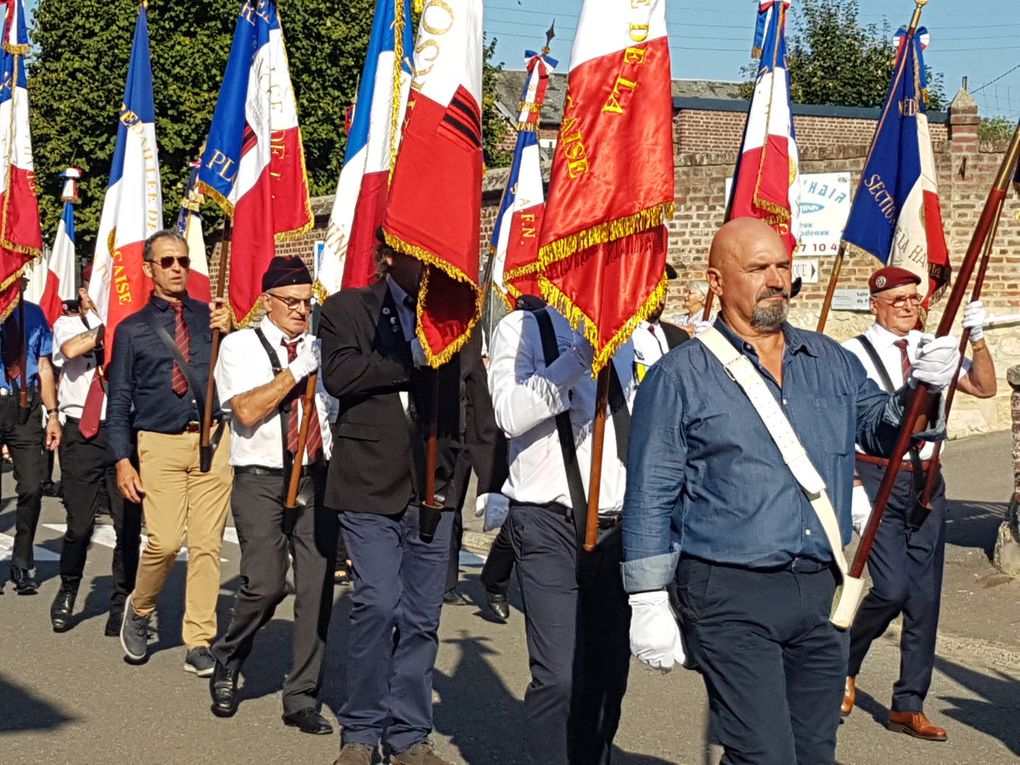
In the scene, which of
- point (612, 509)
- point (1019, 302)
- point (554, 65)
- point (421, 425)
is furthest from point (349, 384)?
point (1019, 302)

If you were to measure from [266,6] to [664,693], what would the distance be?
4.72 m

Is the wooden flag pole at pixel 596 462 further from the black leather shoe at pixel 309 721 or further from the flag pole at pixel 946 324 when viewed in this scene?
the black leather shoe at pixel 309 721

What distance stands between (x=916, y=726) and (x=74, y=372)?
6.55 m

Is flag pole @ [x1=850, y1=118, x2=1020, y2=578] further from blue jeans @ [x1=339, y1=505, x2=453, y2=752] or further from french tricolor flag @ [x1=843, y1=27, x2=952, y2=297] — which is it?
french tricolor flag @ [x1=843, y1=27, x2=952, y2=297]

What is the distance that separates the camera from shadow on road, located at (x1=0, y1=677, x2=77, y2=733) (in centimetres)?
668

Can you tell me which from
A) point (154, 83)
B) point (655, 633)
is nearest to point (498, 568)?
point (655, 633)

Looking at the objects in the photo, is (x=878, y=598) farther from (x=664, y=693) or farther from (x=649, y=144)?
(x=649, y=144)

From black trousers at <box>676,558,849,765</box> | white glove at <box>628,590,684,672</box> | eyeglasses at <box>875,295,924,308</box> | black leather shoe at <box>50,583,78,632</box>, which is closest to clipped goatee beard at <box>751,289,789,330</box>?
black trousers at <box>676,558,849,765</box>

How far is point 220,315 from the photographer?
777 centimetres

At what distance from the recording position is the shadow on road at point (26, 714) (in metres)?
6.68

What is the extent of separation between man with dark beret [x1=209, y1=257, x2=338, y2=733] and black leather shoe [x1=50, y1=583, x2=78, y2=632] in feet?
7.37

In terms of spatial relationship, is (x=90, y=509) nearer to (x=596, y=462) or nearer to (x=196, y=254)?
(x=196, y=254)

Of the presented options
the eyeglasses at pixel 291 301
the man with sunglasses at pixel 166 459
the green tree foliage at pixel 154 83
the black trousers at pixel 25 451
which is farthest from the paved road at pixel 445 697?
the green tree foliage at pixel 154 83

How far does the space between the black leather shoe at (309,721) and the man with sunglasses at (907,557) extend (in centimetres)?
231
